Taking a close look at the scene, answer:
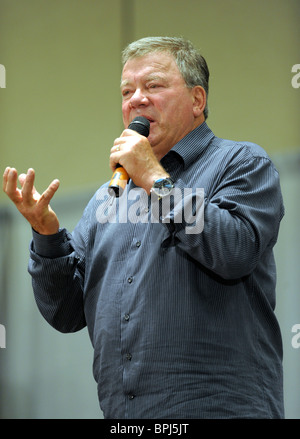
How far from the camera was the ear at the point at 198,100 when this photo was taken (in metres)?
1.92

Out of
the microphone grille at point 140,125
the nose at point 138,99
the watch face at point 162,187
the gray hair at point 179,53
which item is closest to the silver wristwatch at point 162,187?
the watch face at point 162,187

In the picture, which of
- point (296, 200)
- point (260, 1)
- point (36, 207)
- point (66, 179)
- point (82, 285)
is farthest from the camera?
point (66, 179)

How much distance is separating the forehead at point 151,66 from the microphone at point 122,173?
0.18 meters

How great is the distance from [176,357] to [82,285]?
48cm

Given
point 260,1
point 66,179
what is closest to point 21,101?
point 66,179

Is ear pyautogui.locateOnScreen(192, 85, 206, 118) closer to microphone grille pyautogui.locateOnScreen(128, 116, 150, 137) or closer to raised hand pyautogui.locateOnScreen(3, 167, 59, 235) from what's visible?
microphone grille pyautogui.locateOnScreen(128, 116, 150, 137)

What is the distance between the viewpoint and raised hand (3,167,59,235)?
1.67m

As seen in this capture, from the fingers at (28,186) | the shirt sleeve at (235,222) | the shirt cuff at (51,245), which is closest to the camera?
the shirt sleeve at (235,222)

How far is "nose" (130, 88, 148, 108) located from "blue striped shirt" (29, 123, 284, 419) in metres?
0.18

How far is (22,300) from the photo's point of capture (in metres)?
3.52

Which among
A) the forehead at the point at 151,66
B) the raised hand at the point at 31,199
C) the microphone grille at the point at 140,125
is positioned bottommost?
the raised hand at the point at 31,199

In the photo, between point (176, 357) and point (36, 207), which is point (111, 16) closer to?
point (36, 207)

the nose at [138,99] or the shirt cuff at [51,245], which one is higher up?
the nose at [138,99]

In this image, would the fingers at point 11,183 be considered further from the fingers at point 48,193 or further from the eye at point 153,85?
the eye at point 153,85
